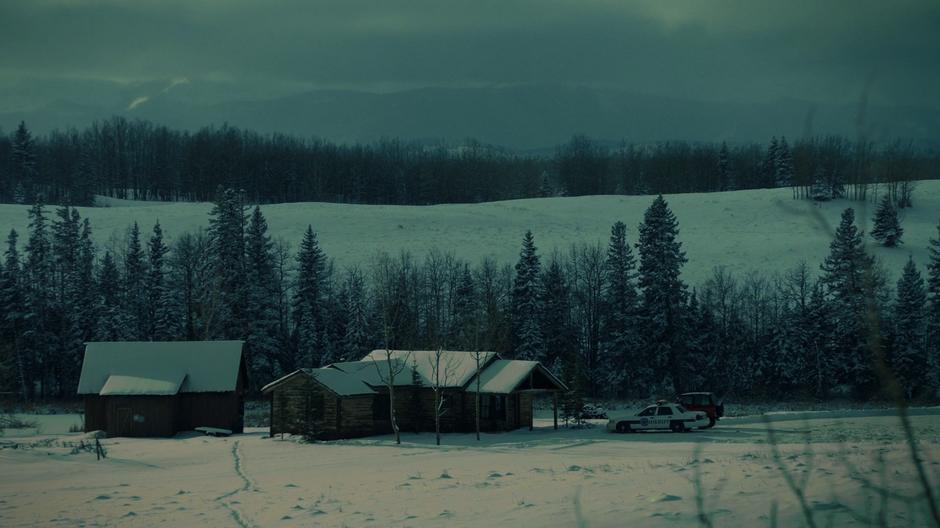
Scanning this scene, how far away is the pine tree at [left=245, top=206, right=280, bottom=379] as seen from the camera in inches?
2421

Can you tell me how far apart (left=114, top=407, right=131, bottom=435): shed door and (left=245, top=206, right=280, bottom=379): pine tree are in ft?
64.7

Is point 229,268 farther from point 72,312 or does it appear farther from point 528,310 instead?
point 528,310

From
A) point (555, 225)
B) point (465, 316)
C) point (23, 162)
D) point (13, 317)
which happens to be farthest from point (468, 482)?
point (23, 162)

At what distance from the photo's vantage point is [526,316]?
209ft

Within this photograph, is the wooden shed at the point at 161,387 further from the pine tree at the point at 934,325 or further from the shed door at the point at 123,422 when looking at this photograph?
the pine tree at the point at 934,325

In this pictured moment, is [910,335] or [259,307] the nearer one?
[910,335]

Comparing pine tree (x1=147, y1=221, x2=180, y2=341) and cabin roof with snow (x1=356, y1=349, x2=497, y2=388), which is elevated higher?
pine tree (x1=147, y1=221, x2=180, y2=341)

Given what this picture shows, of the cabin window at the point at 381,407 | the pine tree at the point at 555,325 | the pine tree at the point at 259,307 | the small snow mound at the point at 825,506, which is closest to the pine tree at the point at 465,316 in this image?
the pine tree at the point at 555,325

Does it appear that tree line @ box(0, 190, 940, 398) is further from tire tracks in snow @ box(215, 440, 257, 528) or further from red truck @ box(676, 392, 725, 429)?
tire tracks in snow @ box(215, 440, 257, 528)

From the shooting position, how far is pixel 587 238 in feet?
299

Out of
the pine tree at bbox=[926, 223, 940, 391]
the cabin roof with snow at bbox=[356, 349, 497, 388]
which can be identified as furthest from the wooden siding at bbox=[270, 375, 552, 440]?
the pine tree at bbox=[926, 223, 940, 391]

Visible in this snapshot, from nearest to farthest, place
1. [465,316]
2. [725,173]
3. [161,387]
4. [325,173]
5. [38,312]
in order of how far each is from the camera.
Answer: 1. [161,387]
2. [465,316]
3. [38,312]
4. [725,173]
5. [325,173]

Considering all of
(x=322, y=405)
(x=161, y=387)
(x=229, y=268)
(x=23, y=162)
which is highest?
(x=23, y=162)

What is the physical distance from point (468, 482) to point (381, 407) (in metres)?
20.2
